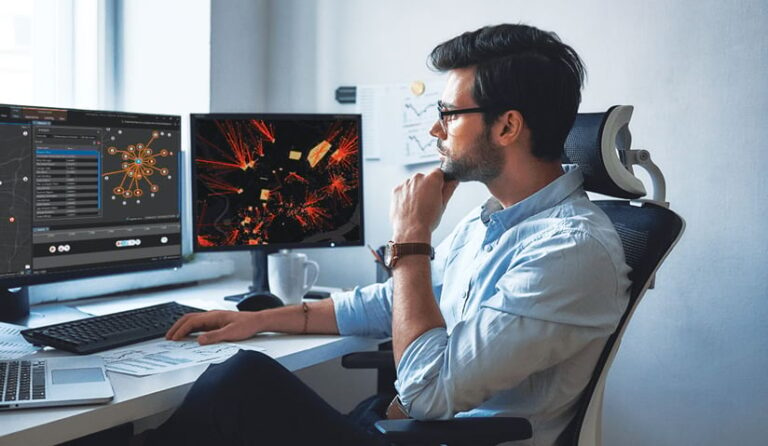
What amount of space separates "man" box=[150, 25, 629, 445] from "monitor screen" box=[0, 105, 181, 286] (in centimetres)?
27

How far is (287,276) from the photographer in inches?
72.9

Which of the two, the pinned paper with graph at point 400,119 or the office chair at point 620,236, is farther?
the pinned paper with graph at point 400,119

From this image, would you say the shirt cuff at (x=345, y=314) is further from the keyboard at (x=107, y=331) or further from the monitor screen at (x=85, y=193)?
the monitor screen at (x=85, y=193)

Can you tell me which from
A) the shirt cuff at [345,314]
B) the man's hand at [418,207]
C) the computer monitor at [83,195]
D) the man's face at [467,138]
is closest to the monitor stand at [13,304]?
the computer monitor at [83,195]

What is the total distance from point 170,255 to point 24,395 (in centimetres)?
69

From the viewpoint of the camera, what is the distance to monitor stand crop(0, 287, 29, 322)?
1597 millimetres

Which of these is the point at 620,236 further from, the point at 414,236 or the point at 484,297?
the point at 414,236

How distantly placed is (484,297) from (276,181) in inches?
29.4

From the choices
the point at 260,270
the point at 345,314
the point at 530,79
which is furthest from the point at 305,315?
the point at 530,79

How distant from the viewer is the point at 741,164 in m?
1.70

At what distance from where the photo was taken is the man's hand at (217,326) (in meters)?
1.48

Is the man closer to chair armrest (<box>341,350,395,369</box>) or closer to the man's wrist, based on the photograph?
the man's wrist

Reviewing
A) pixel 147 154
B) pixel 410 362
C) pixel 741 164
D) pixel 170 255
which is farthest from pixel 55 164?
pixel 741 164

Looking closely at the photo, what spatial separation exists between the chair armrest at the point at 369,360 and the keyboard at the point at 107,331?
36 centimetres
